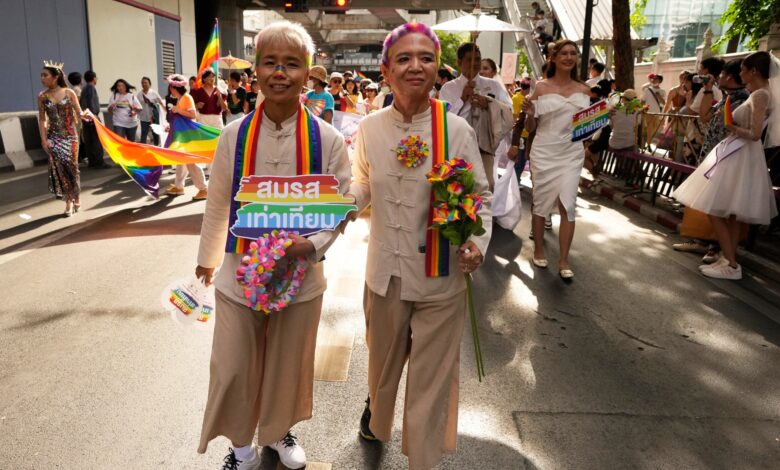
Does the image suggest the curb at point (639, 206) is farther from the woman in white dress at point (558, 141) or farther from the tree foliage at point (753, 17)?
the tree foliage at point (753, 17)

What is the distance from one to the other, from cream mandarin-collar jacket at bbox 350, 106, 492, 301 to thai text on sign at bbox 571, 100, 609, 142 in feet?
10.7

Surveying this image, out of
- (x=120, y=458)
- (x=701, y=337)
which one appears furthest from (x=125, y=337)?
(x=701, y=337)

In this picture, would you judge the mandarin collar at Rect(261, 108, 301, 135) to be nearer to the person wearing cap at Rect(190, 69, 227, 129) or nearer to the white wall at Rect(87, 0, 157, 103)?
the person wearing cap at Rect(190, 69, 227, 129)

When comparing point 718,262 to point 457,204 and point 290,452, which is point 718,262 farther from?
point 290,452

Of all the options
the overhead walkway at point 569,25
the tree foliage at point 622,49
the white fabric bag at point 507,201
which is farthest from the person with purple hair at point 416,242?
the overhead walkway at point 569,25

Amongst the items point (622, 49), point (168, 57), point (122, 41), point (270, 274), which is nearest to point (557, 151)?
point (270, 274)

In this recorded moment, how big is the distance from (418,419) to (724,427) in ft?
6.31

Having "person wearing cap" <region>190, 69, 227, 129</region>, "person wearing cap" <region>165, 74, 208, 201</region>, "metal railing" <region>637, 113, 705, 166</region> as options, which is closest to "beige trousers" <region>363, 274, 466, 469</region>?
"person wearing cap" <region>165, 74, 208, 201</region>

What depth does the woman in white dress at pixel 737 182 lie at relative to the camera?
615 cm

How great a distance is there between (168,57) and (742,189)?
66.2 feet

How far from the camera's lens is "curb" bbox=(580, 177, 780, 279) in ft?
22.1

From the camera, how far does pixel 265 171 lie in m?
2.65

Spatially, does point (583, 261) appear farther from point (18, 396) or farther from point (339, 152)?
point (18, 396)

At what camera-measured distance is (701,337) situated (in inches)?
193
